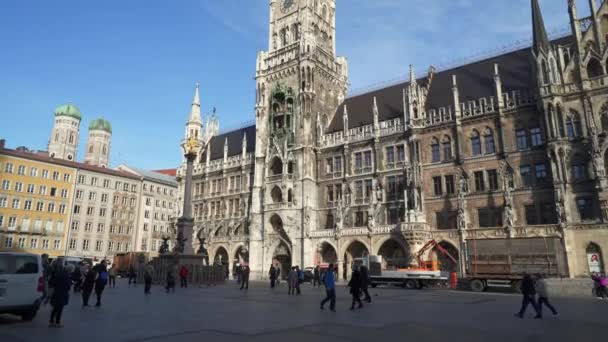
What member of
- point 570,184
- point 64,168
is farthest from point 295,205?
point 64,168

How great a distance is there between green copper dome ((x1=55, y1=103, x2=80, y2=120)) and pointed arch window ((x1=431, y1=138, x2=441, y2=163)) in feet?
393

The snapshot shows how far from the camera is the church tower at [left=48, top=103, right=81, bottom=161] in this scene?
120750 millimetres

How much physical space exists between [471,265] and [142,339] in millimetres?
23346

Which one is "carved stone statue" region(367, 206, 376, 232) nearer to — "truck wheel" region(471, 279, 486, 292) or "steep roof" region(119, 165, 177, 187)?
"truck wheel" region(471, 279, 486, 292)

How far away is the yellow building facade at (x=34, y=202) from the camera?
56.3m

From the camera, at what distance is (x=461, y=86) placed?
1602 inches

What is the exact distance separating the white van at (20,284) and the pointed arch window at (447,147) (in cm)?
3277

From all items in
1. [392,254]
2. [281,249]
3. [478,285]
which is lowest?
[478,285]

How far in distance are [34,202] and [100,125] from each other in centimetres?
7691

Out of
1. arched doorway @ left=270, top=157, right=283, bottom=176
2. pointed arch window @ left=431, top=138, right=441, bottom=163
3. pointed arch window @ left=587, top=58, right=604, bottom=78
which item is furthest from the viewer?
arched doorway @ left=270, top=157, right=283, bottom=176

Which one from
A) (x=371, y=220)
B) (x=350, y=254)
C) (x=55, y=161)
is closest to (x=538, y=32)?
(x=371, y=220)

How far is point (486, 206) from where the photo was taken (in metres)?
34.3

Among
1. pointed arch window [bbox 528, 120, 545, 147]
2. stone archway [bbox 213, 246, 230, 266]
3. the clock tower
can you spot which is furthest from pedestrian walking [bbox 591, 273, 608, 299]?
stone archway [bbox 213, 246, 230, 266]

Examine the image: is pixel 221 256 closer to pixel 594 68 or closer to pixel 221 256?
pixel 221 256
